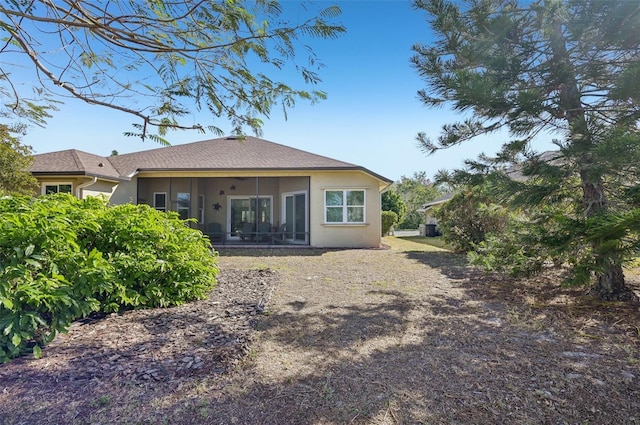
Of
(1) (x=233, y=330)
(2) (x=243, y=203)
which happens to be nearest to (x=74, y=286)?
(1) (x=233, y=330)

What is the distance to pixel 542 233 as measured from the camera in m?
4.32

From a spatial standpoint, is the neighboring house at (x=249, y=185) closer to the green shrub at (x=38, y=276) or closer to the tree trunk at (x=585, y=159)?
the tree trunk at (x=585, y=159)

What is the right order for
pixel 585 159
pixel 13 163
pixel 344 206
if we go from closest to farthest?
pixel 585 159, pixel 13 163, pixel 344 206

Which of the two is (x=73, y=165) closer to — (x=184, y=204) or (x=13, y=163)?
(x=13, y=163)

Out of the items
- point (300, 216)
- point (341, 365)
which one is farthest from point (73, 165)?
point (341, 365)

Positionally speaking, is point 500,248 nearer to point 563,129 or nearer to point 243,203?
point 563,129

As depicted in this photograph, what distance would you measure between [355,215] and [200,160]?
6874 millimetres

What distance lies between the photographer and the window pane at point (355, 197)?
13.1 metres

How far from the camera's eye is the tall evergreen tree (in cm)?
366

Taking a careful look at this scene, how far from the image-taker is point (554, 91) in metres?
4.68

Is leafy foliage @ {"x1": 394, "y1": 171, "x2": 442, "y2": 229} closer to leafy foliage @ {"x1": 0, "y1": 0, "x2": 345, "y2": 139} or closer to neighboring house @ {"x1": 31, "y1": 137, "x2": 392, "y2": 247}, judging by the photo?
neighboring house @ {"x1": 31, "y1": 137, "x2": 392, "y2": 247}

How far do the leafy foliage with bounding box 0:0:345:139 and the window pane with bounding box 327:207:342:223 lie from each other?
889 centimetres

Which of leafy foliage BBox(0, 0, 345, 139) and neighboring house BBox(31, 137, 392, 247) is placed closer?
leafy foliage BBox(0, 0, 345, 139)

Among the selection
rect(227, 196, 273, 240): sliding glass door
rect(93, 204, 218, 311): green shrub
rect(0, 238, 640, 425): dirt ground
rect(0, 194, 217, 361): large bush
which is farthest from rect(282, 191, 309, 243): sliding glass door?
rect(0, 238, 640, 425): dirt ground
